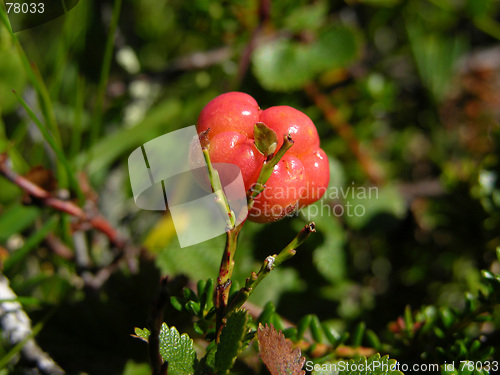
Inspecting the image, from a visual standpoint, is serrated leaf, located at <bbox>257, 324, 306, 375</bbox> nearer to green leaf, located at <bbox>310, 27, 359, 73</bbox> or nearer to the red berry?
the red berry

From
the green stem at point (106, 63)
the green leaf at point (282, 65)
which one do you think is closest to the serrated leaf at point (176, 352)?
the green stem at point (106, 63)

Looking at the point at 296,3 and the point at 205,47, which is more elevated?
the point at 296,3

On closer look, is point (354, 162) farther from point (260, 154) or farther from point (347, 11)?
point (260, 154)

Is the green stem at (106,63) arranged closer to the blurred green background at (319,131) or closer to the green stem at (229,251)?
the blurred green background at (319,131)

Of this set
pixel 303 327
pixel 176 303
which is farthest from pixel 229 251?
pixel 303 327

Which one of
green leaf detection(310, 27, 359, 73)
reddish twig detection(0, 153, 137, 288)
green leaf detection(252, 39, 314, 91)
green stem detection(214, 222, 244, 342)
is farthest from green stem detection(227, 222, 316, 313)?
green leaf detection(310, 27, 359, 73)

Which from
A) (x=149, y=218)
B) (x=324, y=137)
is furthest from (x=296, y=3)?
(x=149, y=218)

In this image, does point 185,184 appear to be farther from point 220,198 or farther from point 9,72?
point 9,72
